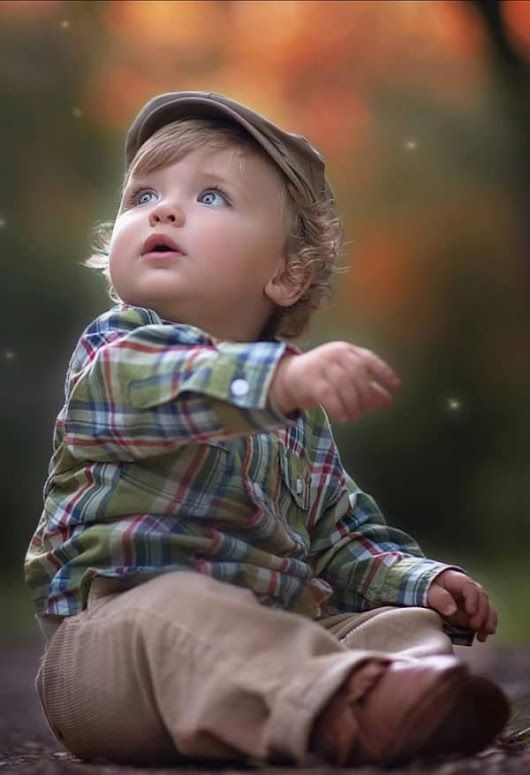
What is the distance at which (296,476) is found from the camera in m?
1.23

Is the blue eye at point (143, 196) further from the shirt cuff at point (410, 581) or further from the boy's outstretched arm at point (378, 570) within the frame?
the shirt cuff at point (410, 581)

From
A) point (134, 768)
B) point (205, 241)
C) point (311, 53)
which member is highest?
point (311, 53)

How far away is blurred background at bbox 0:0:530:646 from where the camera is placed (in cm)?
285

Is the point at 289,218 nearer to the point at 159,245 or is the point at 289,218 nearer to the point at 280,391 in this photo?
the point at 159,245

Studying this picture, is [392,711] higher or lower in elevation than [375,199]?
lower

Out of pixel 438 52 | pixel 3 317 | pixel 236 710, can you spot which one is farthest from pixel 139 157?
pixel 438 52

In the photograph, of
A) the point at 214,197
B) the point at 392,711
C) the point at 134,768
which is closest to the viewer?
the point at 392,711

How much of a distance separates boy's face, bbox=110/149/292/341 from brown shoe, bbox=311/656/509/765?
1.47ft

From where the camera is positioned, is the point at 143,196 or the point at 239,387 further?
the point at 143,196

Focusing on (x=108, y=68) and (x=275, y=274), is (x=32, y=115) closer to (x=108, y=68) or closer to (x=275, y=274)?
(x=108, y=68)

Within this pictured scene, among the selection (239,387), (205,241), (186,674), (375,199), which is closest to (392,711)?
(186,674)

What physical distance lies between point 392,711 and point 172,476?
323mm

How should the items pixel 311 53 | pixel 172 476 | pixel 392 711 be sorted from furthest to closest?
1. pixel 311 53
2. pixel 172 476
3. pixel 392 711

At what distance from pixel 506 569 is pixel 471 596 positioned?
179 cm
